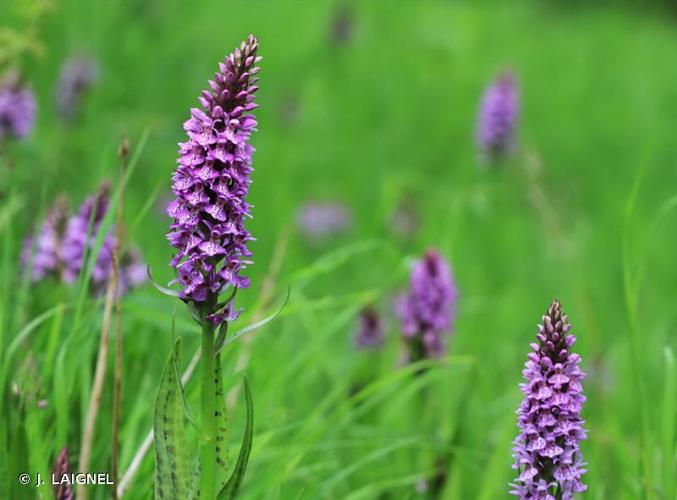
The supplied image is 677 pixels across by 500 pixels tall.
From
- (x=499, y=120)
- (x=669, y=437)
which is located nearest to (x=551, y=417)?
(x=669, y=437)

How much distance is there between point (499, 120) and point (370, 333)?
2952 mm

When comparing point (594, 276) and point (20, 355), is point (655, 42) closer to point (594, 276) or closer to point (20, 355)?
point (594, 276)

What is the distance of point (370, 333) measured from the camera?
14.0 feet

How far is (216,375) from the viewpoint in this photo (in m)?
1.90

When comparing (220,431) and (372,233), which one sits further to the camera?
(372,233)

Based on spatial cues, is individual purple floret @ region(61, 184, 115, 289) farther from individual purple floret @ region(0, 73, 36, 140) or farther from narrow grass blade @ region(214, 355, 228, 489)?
narrow grass blade @ region(214, 355, 228, 489)

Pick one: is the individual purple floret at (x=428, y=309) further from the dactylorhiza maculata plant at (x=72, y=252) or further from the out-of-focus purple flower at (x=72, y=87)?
the out-of-focus purple flower at (x=72, y=87)

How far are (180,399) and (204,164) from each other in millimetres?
463

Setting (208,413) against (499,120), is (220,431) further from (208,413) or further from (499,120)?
(499,120)

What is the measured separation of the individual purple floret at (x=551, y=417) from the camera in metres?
1.83

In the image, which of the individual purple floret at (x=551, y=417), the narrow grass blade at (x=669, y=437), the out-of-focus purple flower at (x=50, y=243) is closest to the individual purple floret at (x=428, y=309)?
the narrow grass blade at (x=669, y=437)

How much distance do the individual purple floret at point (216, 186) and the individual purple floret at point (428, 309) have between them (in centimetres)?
188

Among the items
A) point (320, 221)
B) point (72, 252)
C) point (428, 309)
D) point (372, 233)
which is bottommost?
point (428, 309)

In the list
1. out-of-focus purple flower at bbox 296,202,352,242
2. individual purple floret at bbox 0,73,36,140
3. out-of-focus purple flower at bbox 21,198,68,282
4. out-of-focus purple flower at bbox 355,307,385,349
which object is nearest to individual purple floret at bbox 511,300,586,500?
out-of-focus purple flower at bbox 21,198,68,282
